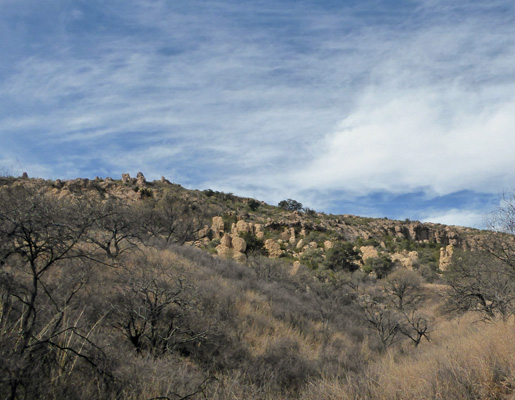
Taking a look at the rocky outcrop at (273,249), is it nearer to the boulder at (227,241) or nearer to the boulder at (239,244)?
the boulder at (239,244)

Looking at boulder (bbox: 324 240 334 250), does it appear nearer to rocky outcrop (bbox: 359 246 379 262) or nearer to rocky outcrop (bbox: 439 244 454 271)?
rocky outcrop (bbox: 359 246 379 262)

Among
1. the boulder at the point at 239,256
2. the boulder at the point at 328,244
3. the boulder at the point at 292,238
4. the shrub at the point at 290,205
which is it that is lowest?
the boulder at the point at 239,256

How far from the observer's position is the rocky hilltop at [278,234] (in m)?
29.5

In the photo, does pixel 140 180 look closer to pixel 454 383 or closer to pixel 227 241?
pixel 227 241

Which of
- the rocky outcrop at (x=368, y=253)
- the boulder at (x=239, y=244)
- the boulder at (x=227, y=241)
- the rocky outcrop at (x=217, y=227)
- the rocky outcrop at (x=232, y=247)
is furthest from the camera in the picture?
the rocky outcrop at (x=217, y=227)

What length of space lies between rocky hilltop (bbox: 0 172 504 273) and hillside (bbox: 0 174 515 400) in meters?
3.58

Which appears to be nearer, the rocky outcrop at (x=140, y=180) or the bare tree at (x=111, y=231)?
the bare tree at (x=111, y=231)

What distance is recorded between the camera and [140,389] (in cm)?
396

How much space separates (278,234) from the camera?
130 feet

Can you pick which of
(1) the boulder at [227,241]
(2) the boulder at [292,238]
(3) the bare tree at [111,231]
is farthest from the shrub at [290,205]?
(3) the bare tree at [111,231]

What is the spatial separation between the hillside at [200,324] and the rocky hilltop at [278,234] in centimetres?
358

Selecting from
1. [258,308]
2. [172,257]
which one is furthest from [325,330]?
[172,257]

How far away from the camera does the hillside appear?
3.48 metres

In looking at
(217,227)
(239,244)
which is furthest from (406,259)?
(217,227)
